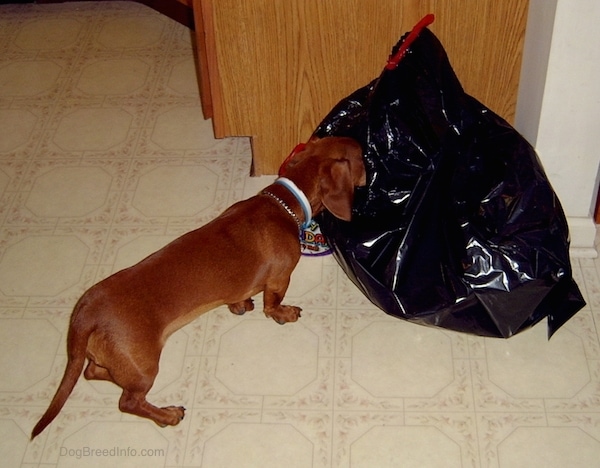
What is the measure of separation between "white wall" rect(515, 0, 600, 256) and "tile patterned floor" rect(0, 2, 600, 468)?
0.20 metres

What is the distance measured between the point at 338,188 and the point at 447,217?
10.9 inches

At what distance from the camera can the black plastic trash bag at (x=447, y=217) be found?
6.27 feet

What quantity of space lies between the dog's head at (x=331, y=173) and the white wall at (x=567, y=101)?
48cm

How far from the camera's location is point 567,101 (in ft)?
6.31

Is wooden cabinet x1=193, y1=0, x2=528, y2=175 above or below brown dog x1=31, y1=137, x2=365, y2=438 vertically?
above

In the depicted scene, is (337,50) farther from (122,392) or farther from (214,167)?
(122,392)

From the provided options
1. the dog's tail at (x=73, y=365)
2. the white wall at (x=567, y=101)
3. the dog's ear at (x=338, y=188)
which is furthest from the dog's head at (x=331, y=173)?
the dog's tail at (x=73, y=365)

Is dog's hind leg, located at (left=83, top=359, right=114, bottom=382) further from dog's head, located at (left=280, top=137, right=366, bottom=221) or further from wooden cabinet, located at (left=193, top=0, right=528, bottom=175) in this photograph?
wooden cabinet, located at (left=193, top=0, right=528, bottom=175)

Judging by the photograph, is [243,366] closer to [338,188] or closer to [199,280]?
[199,280]

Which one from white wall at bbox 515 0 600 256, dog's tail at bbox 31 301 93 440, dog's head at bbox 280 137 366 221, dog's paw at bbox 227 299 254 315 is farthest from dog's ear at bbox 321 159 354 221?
dog's tail at bbox 31 301 93 440

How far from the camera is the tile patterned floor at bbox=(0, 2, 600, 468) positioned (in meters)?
1.87

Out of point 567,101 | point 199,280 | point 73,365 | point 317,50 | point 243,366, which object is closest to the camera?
point 73,365

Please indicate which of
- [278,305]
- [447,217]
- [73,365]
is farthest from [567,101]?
[73,365]

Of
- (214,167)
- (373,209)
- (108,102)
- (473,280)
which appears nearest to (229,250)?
(373,209)
